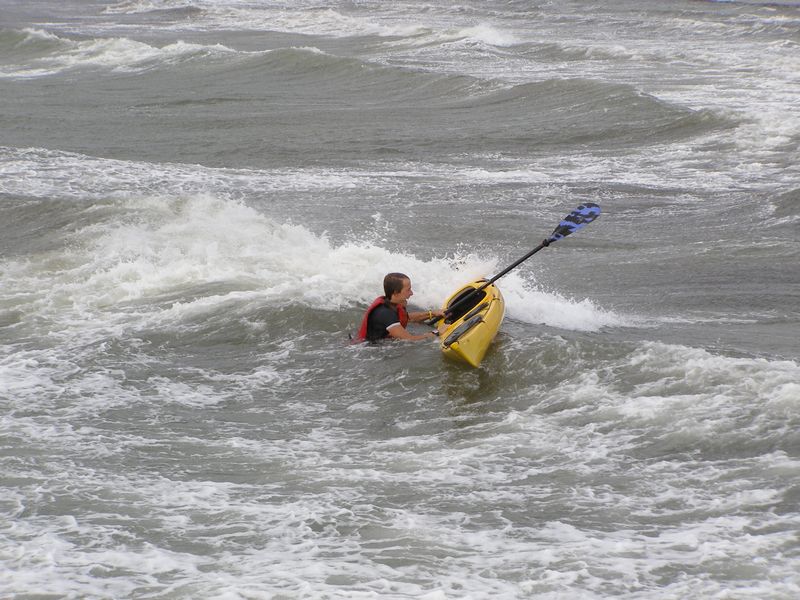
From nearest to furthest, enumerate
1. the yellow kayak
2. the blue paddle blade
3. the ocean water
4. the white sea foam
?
the ocean water < the yellow kayak < the blue paddle blade < the white sea foam

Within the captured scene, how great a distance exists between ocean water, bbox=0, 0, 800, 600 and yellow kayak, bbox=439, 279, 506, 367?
0.15 meters

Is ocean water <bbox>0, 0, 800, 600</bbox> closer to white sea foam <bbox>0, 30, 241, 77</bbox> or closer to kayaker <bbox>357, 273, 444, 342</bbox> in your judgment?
kayaker <bbox>357, 273, 444, 342</bbox>

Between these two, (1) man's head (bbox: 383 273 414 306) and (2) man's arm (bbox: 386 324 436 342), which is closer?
(1) man's head (bbox: 383 273 414 306)

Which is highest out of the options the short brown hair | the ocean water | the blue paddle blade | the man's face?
the blue paddle blade

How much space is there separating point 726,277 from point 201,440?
573 cm

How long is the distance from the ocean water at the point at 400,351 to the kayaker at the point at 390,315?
9.4 inches

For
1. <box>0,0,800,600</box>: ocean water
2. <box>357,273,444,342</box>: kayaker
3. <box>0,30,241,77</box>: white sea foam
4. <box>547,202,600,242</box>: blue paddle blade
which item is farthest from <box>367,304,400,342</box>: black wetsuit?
<box>0,30,241,77</box>: white sea foam

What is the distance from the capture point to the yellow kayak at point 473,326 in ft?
28.2

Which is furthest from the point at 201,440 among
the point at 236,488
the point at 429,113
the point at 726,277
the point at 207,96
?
Result: the point at 207,96

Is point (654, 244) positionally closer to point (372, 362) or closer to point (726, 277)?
point (726, 277)

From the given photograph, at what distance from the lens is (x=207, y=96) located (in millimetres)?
23219

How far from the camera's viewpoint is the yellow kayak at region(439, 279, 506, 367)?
861 centimetres

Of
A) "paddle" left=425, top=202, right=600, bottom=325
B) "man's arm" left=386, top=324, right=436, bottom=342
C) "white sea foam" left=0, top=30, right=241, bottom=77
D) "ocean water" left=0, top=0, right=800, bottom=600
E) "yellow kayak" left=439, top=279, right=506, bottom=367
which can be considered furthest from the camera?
"white sea foam" left=0, top=30, right=241, bottom=77

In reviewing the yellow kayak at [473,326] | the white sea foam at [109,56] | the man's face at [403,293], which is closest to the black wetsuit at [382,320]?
the man's face at [403,293]
